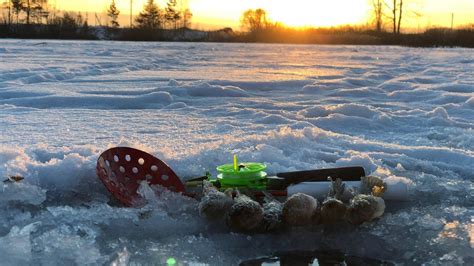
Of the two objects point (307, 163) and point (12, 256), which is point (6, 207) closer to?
point (12, 256)

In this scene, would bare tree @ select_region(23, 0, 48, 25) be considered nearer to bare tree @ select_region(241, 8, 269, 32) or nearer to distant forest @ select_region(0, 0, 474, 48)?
distant forest @ select_region(0, 0, 474, 48)

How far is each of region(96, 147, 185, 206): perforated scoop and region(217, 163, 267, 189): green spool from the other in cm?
21

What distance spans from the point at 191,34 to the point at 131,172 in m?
39.7

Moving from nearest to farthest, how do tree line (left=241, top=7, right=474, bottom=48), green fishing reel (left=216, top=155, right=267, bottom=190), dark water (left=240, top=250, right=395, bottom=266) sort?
dark water (left=240, top=250, right=395, bottom=266), green fishing reel (left=216, top=155, right=267, bottom=190), tree line (left=241, top=7, right=474, bottom=48)

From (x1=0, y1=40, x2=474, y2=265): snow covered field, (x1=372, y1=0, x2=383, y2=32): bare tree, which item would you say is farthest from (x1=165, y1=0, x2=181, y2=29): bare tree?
(x1=0, y1=40, x2=474, y2=265): snow covered field

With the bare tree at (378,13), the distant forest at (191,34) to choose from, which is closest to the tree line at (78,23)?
the distant forest at (191,34)

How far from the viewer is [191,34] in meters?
41.2

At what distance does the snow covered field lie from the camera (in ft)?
5.98

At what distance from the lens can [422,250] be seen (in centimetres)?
182

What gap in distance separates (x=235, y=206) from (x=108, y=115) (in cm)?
300

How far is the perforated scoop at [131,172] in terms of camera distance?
228 cm

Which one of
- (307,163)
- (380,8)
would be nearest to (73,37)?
(380,8)

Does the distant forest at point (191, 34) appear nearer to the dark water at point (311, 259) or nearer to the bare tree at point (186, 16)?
the bare tree at point (186, 16)

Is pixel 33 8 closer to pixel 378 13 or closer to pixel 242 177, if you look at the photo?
pixel 378 13
